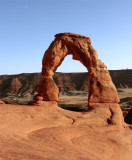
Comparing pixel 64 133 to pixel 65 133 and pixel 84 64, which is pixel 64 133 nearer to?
pixel 65 133

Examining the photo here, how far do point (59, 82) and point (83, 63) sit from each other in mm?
49066

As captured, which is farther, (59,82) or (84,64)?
(59,82)

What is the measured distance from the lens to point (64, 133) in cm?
664

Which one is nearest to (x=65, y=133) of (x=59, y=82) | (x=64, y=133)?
(x=64, y=133)

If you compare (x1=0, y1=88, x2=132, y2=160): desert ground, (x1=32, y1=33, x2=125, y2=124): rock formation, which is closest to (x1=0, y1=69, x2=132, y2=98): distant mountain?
(x1=32, y1=33, x2=125, y2=124): rock formation

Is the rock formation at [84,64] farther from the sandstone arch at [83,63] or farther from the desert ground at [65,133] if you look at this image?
the desert ground at [65,133]

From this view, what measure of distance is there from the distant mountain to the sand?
46936 millimetres

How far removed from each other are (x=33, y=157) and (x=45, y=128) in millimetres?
3198

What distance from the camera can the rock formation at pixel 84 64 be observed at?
34.2 feet

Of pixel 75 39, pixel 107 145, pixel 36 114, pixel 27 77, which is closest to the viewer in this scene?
pixel 107 145

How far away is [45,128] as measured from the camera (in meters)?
6.72

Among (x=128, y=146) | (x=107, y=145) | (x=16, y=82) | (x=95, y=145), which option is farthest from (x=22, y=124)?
(x=16, y=82)

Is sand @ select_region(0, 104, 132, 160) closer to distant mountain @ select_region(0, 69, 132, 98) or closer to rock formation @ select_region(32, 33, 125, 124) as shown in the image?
rock formation @ select_region(32, 33, 125, 124)

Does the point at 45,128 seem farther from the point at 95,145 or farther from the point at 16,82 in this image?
the point at 16,82
